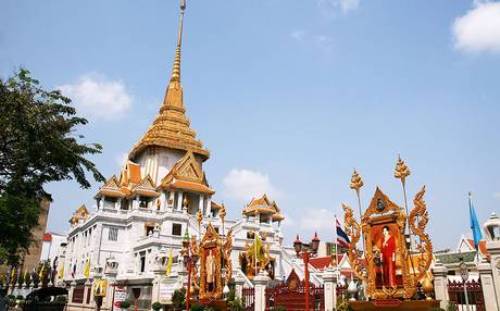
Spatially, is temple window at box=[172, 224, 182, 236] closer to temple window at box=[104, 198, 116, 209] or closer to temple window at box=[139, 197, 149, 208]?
temple window at box=[139, 197, 149, 208]

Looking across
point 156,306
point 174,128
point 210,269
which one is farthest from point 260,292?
point 174,128

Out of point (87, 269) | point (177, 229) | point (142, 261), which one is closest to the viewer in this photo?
point (87, 269)

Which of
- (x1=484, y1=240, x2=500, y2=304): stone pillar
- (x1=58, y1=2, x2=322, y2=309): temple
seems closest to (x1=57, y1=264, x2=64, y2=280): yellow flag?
(x1=58, y1=2, x2=322, y2=309): temple

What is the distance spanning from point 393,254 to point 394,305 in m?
1.76

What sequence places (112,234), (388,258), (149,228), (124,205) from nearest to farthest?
(388,258) → (112,234) → (149,228) → (124,205)

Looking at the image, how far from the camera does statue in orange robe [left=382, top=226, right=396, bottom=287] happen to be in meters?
15.4

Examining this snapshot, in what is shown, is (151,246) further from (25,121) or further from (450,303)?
(450,303)

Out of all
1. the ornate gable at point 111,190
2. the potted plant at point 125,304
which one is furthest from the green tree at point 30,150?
the ornate gable at point 111,190

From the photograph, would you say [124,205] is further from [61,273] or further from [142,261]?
[61,273]

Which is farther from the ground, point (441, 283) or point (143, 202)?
point (143, 202)

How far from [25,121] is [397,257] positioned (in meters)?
14.7

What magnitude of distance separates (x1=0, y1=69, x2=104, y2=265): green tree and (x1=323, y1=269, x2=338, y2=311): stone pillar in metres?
10.8

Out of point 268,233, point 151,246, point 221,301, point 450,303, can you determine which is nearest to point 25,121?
point 221,301

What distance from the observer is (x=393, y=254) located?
15562 mm
